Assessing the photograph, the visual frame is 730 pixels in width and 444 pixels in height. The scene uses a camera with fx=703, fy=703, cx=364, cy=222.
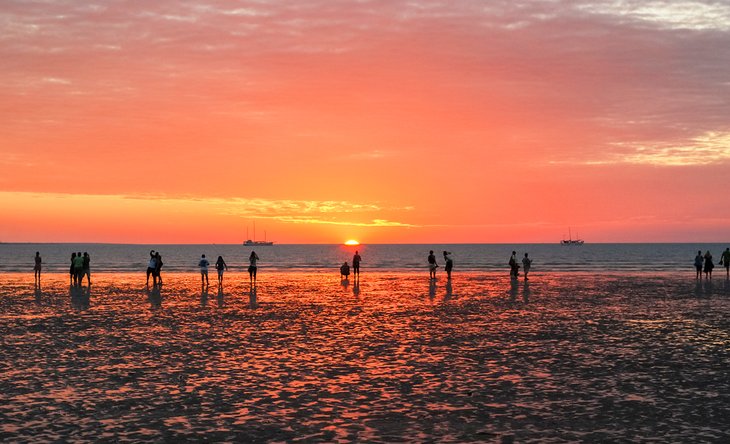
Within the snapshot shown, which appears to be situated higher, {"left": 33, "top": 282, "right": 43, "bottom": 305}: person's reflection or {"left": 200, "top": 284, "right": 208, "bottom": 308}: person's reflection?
{"left": 33, "top": 282, "right": 43, "bottom": 305}: person's reflection

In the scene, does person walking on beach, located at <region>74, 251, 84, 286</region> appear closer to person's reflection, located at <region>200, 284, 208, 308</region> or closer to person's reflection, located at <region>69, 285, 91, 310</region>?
person's reflection, located at <region>69, 285, 91, 310</region>

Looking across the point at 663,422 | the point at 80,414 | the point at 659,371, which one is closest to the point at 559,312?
the point at 659,371

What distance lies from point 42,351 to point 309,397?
8.59 m

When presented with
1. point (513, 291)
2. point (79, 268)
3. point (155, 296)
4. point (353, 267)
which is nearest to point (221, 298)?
point (155, 296)

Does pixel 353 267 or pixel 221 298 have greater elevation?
pixel 353 267

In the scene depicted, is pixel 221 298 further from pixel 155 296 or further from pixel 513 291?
pixel 513 291

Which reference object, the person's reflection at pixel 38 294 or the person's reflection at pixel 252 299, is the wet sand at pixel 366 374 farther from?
the person's reflection at pixel 38 294

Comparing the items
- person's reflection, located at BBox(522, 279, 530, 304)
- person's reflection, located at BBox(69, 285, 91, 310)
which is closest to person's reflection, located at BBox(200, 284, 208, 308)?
person's reflection, located at BBox(69, 285, 91, 310)

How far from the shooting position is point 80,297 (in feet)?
113

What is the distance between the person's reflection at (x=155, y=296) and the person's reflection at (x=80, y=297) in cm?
270

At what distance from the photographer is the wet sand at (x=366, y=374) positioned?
10.1 m

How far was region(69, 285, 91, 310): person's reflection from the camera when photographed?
96.6ft

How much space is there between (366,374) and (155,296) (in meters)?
24.0

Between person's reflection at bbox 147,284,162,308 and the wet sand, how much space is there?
2.52 meters
